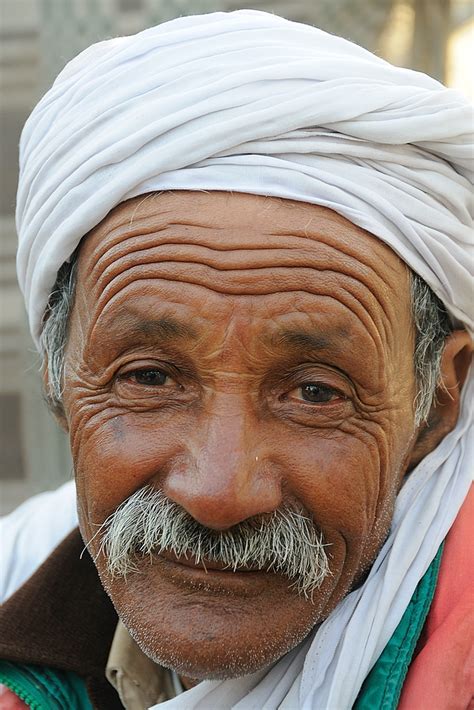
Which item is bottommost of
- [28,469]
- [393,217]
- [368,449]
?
[368,449]

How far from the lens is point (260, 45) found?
2.21m

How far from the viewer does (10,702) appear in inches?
93.4

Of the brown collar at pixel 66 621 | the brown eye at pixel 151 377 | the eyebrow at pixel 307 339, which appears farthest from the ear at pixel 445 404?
the brown collar at pixel 66 621

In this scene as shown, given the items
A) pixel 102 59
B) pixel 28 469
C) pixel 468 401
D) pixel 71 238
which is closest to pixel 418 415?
pixel 468 401

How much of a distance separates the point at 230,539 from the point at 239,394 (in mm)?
324

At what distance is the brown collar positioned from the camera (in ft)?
8.05

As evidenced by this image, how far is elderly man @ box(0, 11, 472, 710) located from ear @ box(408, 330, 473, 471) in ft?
0.22

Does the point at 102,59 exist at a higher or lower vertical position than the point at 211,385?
higher

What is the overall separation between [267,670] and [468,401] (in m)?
0.88

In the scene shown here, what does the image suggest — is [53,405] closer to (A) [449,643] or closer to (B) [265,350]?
(B) [265,350]

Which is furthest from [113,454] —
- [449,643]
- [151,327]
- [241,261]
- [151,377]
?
[449,643]

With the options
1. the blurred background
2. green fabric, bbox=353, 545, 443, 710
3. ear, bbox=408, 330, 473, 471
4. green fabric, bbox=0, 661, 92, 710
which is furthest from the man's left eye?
the blurred background

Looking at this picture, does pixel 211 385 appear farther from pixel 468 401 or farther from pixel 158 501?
pixel 468 401

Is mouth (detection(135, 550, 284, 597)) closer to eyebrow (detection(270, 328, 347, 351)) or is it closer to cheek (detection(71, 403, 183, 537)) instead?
cheek (detection(71, 403, 183, 537))
